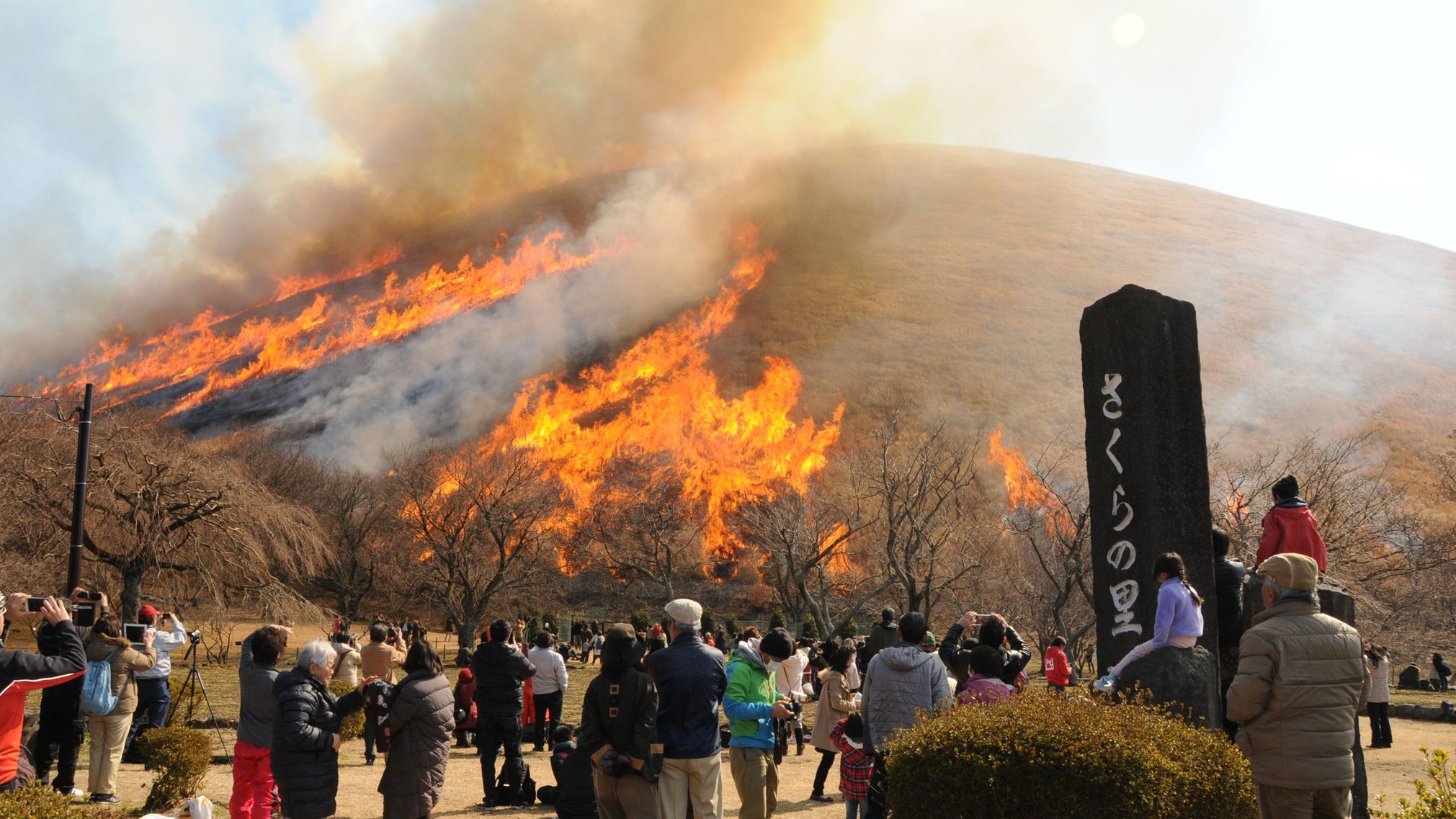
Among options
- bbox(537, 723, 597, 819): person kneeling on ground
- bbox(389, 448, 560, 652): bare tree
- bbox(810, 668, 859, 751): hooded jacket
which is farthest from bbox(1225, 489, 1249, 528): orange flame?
bbox(537, 723, 597, 819): person kneeling on ground

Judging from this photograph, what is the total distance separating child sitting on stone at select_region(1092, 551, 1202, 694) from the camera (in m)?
7.55

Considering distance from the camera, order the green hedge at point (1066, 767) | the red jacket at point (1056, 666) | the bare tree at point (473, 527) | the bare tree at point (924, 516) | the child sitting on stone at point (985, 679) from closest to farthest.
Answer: the green hedge at point (1066, 767)
the child sitting on stone at point (985, 679)
the red jacket at point (1056, 666)
the bare tree at point (924, 516)
the bare tree at point (473, 527)

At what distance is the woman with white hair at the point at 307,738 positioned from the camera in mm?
6867

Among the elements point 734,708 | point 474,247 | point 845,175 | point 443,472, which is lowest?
point 734,708

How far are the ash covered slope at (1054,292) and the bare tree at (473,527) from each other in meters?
23.6

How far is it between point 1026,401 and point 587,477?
29.0m

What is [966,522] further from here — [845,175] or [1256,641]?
[845,175]

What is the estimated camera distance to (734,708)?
27.1ft

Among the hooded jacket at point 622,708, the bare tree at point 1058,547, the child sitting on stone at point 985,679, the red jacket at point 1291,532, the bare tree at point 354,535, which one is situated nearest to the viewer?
the hooded jacket at point 622,708

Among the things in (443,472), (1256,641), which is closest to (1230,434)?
(443,472)

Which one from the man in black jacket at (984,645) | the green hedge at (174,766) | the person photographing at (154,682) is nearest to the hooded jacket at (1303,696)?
the man in black jacket at (984,645)

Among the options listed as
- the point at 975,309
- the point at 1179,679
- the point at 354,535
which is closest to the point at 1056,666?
the point at 1179,679

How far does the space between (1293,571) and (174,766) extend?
32.0ft

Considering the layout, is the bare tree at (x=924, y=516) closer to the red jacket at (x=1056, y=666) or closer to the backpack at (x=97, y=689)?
the red jacket at (x=1056, y=666)
